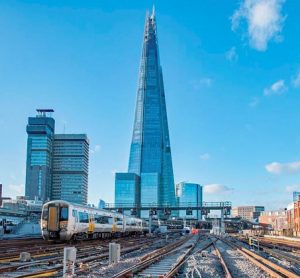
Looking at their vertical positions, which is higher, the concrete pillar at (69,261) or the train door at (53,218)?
the train door at (53,218)

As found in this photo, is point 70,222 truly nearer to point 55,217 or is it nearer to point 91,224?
point 55,217

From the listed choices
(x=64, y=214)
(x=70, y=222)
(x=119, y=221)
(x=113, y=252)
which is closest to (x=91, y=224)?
(x=70, y=222)

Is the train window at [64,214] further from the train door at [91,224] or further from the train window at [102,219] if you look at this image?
the train window at [102,219]

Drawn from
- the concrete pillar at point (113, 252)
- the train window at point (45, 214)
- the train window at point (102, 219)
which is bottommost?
the concrete pillar at point (113, 252)

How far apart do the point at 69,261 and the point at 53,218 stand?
25.1 metres

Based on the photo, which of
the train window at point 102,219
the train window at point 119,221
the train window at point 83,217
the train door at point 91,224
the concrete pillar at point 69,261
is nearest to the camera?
the concrete pillar at point 69,261

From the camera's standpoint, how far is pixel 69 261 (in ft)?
49.4

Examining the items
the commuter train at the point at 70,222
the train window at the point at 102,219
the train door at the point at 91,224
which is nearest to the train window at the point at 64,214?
the commuter train at the point at 70,222

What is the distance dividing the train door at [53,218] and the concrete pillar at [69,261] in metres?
24.5

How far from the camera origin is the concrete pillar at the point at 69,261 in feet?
47.4

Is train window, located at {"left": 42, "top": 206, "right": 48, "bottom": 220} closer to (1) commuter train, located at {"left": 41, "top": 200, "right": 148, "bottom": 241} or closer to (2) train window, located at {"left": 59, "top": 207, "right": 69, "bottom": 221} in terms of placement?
(1) commuter train, located at {"left": 41, "top": 200, "right": 148, "bottom": 241}

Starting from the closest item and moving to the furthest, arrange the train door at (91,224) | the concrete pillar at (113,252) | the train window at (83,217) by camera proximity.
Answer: the concrete pillar at (113,252) → the train window at (83,217) → the train door at (91,224)

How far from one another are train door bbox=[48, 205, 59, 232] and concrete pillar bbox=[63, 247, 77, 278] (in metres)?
24.5

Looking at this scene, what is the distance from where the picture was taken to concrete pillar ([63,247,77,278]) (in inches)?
569
